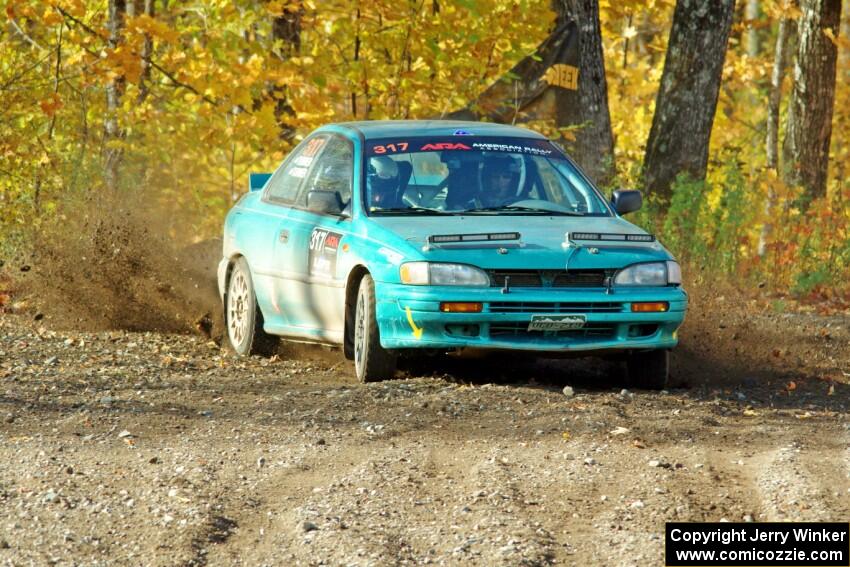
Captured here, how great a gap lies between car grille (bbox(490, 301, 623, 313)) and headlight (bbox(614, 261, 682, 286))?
168mm

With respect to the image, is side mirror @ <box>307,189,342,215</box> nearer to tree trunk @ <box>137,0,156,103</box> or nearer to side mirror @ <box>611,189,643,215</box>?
side mirror @ <box>611,189,643,215</box>

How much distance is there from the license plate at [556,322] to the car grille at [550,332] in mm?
52

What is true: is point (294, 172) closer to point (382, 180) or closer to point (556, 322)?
→ point (382, 180)

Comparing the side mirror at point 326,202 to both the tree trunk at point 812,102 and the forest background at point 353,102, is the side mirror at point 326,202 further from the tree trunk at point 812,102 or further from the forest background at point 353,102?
the tree trunk at point 812,102

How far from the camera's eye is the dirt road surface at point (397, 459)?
550 cm

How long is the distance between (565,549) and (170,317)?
7.49 meters

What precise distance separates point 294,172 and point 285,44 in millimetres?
5622

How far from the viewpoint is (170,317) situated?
1239 centimetres

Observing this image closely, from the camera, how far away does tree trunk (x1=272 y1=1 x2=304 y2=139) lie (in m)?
15.8

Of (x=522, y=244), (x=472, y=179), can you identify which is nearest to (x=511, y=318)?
(x=522, y=244)

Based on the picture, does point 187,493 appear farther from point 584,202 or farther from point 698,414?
point 584,202

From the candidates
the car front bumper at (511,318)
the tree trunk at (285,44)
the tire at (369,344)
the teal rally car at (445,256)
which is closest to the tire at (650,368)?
the teal rally car at (445,256)

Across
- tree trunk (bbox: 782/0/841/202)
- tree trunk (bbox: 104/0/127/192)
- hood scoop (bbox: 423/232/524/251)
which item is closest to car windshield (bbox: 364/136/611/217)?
hood scoop (bbox: 423/232/524/251)

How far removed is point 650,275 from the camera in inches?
353
